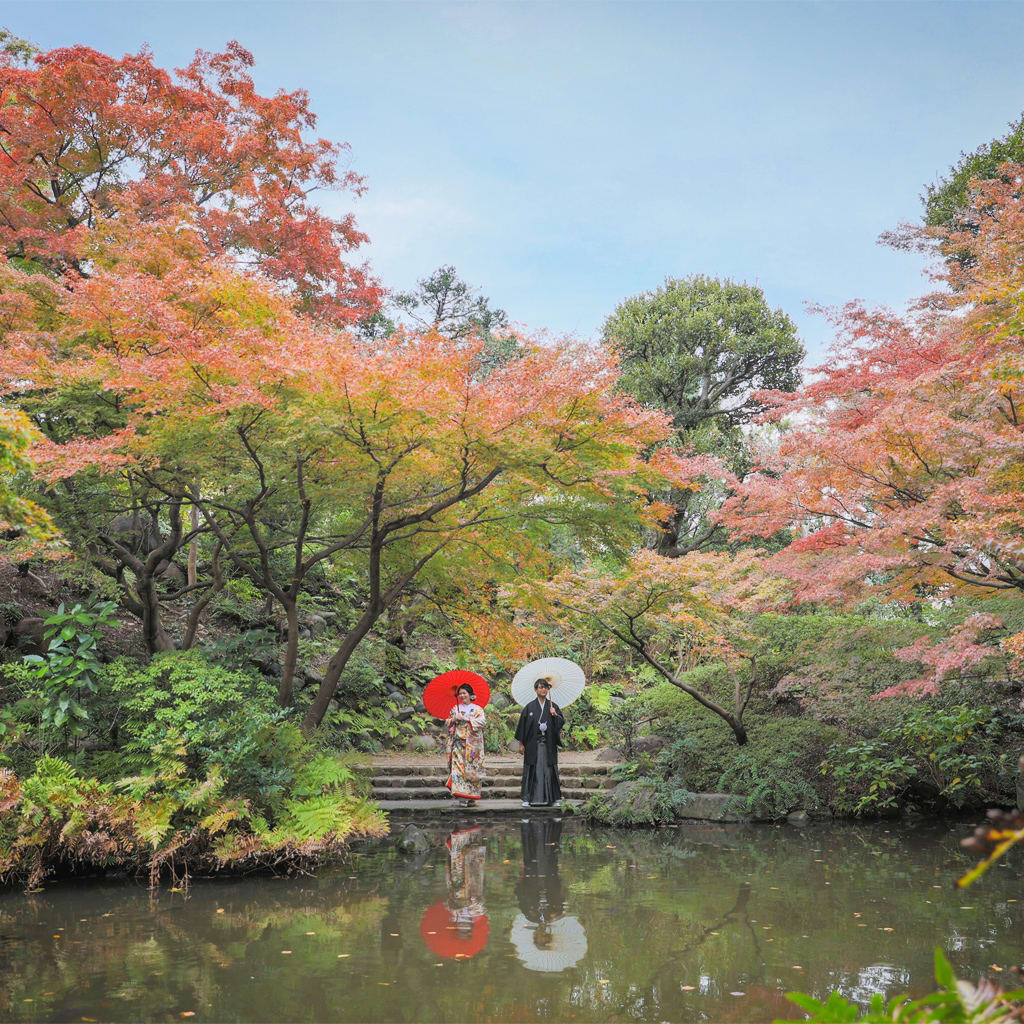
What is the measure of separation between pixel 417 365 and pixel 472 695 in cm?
478

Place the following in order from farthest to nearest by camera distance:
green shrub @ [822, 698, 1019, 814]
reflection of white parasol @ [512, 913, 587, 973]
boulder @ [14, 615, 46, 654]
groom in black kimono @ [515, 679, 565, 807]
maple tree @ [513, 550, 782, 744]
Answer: boulder @ [14, 615, 46, 654], groom in black kimono @ [515, 679, 565, 807], maple tree @ [513, 550, 782, 744], green shrub @ [822, 698, 1019, 814], reflection of white parasol @ [512, 913, 587, 973]

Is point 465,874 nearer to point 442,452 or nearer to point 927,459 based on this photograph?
point 442,452

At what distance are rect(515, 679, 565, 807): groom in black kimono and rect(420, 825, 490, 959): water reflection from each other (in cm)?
214

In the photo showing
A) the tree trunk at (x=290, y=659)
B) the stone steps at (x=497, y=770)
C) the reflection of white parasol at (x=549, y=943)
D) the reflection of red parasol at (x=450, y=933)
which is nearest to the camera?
the reflection of white parasol at (x=549, y=943)

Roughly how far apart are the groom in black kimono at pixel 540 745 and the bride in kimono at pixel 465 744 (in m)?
0.54

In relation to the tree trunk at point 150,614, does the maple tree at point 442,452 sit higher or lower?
higher

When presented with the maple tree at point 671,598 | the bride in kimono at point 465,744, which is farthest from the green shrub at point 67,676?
the maple tree at point 671,598

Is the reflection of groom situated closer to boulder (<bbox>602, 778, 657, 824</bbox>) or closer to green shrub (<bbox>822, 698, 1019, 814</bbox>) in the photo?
boulder (<bbox>602, 778, 657, 824</bbox>)

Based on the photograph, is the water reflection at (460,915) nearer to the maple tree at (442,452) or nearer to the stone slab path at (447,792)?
the stone slab path at (447,792)

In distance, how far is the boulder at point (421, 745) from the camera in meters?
13.4

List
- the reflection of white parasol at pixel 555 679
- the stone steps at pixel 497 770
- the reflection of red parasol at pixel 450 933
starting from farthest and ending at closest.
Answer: the stone steps at pixel 497 770
the reflection of white parasol at pixel 555 679
the reflection of red parasol at pixel 450 933

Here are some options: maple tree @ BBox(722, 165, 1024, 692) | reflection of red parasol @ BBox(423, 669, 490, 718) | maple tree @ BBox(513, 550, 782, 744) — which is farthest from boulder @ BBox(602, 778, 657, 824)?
maple tree @ BBox(722, 165, 1024, 692)

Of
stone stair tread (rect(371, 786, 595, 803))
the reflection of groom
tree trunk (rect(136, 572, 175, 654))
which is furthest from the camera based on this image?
stone stair tread (rect(371, 786, 595, 803))

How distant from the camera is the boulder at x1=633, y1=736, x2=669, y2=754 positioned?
38.3ft
